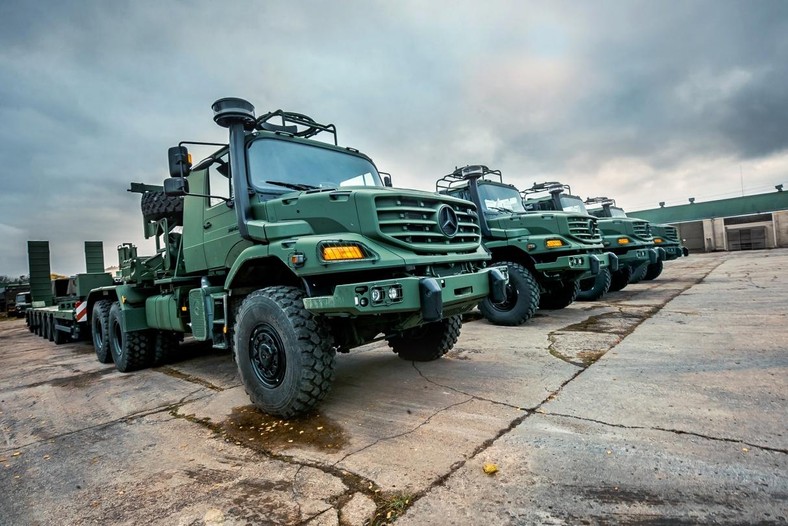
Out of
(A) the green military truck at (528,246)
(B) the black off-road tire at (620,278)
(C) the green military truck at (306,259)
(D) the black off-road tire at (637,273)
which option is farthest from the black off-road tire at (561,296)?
(D) the black off-road tire at (637,273)

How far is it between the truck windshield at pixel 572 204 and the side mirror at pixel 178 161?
8.35m

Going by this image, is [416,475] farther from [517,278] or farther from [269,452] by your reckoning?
[517,278]

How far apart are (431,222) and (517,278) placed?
353 centimetres

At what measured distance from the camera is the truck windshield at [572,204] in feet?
33.2

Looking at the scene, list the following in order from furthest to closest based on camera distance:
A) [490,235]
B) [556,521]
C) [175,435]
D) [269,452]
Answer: [490,235], [175,435], [269,452], [556,521]

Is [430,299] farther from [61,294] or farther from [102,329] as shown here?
[61,294]

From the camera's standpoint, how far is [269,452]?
289cm

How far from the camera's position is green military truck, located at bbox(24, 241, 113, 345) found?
320 inches

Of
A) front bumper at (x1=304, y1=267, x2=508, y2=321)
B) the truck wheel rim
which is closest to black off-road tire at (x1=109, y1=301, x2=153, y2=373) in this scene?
the truck wheel rim

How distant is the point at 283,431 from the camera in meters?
3.24

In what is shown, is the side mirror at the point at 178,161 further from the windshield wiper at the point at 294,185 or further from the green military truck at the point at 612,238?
the green military truck at the point at 612,238

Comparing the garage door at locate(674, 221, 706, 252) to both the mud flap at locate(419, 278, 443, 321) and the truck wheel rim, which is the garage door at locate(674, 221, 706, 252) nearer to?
the mud flap at locate(419, 278, 443, 321)

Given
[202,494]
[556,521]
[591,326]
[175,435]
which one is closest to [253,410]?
[175,435]

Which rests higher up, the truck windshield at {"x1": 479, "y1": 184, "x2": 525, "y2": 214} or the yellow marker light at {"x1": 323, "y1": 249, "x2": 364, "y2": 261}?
the truck windshield at {"x1": 479, "y1": 184, "x2": 525, "y2": 214}
